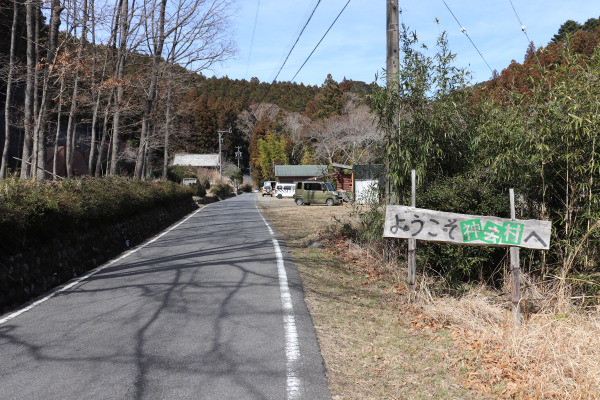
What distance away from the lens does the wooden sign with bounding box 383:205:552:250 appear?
199 inches

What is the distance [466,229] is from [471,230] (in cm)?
6

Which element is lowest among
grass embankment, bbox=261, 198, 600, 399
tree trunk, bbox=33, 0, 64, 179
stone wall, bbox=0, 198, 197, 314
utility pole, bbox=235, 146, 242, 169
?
grass embankment, bbox=261, 198, 600, 399

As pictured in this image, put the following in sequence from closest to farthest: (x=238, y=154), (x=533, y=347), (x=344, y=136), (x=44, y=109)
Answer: (x=533, y=347) < (x=44, y=109) < (x=344, y=136) < (x=238, y=154)

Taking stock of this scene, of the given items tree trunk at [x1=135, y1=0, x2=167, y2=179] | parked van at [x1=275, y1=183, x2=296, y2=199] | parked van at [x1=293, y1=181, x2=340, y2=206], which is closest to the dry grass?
tree trunk at [x1=135, y1=0, x2=167, y2=179]

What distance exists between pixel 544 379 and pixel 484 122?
4.51 metres

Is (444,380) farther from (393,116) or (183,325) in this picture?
(393,116)

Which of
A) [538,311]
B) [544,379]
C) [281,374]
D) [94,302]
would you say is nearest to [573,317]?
[538,311]

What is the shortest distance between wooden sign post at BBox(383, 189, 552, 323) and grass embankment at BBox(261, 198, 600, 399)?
488 millimetres

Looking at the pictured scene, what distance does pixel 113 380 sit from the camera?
369 cm

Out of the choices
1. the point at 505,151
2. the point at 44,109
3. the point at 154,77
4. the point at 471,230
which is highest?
the point at 154,77

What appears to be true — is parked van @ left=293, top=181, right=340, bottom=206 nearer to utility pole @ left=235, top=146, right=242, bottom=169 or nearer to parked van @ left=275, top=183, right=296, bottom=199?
parked van @ left=275, top=183, right=296, bottom=199

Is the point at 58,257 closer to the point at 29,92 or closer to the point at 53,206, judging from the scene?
the point at 53,206

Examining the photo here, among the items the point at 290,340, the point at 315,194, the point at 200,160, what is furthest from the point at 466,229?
the point at 200,160

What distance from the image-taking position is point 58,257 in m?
7.84
